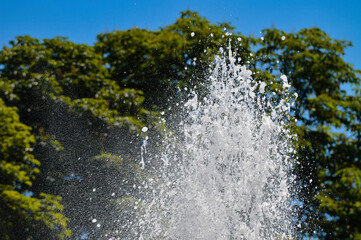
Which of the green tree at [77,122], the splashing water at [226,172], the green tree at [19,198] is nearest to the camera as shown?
the splashing water at [226,172]

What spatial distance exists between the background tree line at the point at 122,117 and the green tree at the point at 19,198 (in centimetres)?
3

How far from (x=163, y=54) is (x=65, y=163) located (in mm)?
4804

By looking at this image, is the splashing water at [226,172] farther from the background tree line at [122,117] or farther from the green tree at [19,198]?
the green tree at [19,198]

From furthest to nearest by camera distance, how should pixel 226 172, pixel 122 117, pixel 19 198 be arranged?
pixel 122 117 → pixel 19 198 → pixel 226 172

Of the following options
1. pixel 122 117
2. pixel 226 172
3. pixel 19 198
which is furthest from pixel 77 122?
pixel 226 172

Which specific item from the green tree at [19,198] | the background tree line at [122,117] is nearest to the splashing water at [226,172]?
the background tree line at [122,117]

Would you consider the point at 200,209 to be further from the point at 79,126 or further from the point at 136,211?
the point at 79,126

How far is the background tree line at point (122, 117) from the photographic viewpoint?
1327 cm

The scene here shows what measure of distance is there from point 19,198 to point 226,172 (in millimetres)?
5978

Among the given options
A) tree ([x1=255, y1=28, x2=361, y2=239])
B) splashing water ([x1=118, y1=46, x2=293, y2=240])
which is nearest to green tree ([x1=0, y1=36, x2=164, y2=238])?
splashing water ([x1=118, y1=46, x2=293, y2=240])

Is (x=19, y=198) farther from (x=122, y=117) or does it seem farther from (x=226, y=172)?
(x=226, y=172)

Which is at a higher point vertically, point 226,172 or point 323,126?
point 323,126

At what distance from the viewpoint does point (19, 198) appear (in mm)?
12508

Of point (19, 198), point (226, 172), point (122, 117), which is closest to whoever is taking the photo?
point (226, 172)
